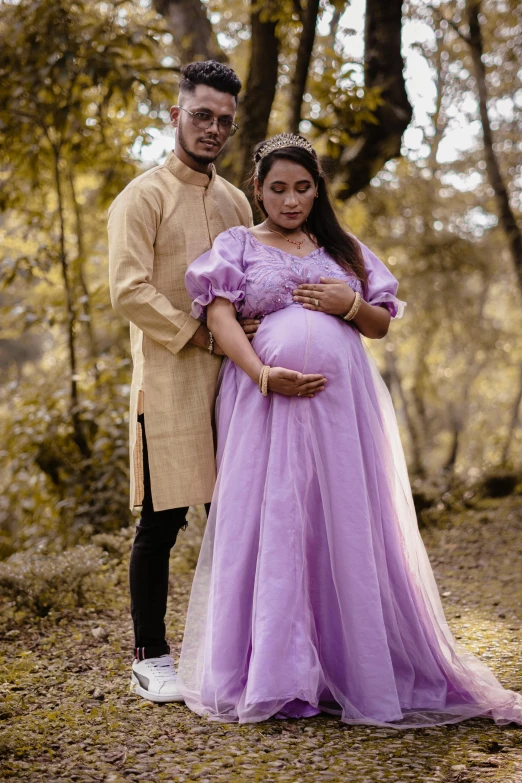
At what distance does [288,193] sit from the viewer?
277 centimetres

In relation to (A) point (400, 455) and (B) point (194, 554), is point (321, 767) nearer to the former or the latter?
(A) point (400, 455)

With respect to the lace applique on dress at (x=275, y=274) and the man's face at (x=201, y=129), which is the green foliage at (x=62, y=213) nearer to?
the man's face at (x=201, y=129)

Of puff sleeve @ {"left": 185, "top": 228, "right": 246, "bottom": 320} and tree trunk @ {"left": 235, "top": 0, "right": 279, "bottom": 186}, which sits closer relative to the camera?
puff sleeve @ {"left": 185, "top": 228, "right": 246, "bottom": 320}

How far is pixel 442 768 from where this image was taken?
2123 mm

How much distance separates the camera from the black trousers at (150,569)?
2.91m

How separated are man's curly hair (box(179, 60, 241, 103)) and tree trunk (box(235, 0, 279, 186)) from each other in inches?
71.3

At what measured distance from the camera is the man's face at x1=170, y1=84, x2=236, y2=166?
111 inches

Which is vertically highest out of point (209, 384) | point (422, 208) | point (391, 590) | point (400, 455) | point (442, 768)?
point (422, 208)

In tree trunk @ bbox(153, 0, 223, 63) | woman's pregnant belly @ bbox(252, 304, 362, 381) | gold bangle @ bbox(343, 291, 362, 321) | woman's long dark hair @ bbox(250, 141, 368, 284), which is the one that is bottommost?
woman's pregnant belly @ bbox(252, 304, 362, 381)

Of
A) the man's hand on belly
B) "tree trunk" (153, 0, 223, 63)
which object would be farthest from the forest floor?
"tree trunk" (153, 0, 223, 63)

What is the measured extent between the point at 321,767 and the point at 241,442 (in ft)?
3.35

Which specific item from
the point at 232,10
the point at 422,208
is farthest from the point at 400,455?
the point at 422,208

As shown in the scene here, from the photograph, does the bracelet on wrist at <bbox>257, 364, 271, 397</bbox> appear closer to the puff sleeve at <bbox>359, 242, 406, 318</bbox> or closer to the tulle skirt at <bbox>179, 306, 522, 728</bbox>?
the tulle skirt at <bbox>179, 306, 522, 728</bbox>

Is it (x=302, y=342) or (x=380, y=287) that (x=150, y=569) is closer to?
(x=302, y=342)
